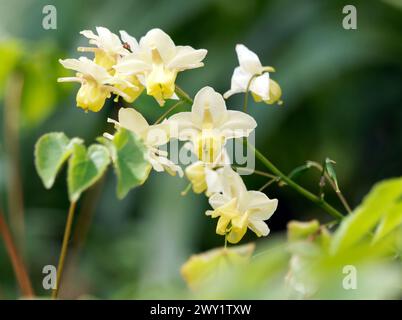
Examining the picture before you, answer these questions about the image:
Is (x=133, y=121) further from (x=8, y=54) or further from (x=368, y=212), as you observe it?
(x=8, y=54)

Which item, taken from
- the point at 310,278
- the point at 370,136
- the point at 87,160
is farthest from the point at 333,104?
the point at 310,278

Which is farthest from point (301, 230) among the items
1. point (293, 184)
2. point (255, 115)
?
point (255, 115)

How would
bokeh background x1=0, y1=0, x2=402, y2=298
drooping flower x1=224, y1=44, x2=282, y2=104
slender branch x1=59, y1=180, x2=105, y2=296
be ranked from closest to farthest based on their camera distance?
drooping flower x1=224, y1=44, x2=282, y2=104
slender branch x1=59, y1=180, x2=105, y2=296
bokeh background x1=0, y1=0, x2=402, y2=298

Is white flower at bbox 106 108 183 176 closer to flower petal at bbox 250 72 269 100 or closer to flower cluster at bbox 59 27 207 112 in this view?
flower cluster at bbox 59 27 207 112

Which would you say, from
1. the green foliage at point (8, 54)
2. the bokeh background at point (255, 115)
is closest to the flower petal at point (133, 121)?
the green foliage at point (8, 54)

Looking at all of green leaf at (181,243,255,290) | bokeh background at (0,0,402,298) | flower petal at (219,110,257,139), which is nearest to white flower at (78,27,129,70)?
flower petal at (219,110,257,139)
